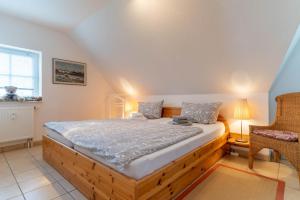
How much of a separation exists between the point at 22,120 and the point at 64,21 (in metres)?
2.03

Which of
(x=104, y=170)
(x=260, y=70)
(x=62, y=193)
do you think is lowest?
(x=62, y=193)

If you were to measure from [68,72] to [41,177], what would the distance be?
2.47 meters

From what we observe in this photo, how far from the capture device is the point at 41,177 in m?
1.95

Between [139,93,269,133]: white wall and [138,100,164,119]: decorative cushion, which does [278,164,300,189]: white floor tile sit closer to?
[139,93,269,133]: white wall

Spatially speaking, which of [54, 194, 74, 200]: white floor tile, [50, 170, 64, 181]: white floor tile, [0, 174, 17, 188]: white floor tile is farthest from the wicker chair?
[0, 174, 17, 188]: white floor tile

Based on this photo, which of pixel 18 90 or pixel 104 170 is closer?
pixel 104 170

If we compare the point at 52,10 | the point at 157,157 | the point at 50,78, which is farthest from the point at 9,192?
the point at 52,10

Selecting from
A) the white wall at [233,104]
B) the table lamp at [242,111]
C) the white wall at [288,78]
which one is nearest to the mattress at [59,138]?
the white wall at [233,104]

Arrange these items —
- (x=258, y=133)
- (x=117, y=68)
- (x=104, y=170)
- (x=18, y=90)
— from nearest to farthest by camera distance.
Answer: (x=104, y=170)
(x=258, y=133)
(x=18, y=90)
(x=117, y=68)

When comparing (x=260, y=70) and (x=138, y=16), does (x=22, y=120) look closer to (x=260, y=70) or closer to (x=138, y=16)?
(x=138, y=16)

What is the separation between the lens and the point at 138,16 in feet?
8.00

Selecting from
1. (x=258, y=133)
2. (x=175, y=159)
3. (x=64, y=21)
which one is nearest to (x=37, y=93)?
(x=64, y=21)

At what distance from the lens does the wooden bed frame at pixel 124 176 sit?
3.90 ft

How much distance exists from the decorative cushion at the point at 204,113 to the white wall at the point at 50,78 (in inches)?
103
